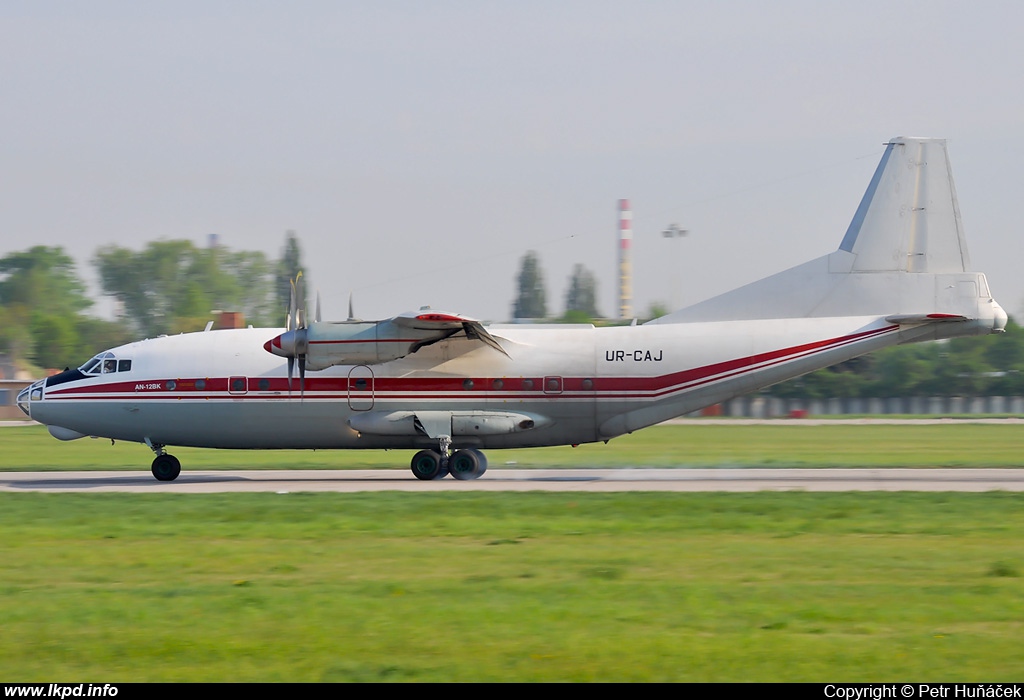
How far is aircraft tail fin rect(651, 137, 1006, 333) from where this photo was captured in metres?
23.4

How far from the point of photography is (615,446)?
35.3 m

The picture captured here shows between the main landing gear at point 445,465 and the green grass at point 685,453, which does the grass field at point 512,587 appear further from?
the green grass at point 685,453

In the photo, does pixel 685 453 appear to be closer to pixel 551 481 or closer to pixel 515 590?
pixel 551 481

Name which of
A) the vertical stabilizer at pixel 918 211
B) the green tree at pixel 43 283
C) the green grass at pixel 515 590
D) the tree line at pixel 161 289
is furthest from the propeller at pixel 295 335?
the green tree at pixel 43 283

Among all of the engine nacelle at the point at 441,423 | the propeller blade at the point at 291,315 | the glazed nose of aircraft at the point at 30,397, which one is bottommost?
the engine nacelle at the point at 441,423

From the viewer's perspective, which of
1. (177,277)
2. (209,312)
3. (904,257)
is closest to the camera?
(904,257)

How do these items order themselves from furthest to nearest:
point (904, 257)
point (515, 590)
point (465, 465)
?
point (465, 465) → point (904, 257) → point (515, 590)

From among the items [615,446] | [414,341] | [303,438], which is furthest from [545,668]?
[615,446]

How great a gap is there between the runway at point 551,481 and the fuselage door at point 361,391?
1748 millimetres

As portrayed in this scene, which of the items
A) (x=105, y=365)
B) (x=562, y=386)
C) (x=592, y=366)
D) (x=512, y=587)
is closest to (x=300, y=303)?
(x=105, y=365)

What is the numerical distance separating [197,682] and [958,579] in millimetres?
8489

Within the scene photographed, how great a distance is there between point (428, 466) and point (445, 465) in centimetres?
40

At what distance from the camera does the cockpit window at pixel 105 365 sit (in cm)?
2453

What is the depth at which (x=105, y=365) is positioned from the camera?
24656 millimetres
